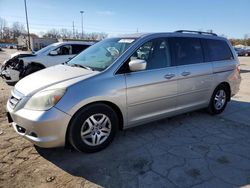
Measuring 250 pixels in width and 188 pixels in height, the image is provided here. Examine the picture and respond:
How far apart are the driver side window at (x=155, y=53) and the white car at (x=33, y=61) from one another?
15.3 ft

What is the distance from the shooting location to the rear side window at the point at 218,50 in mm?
5012

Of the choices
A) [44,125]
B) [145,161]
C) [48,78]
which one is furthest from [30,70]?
[145,161]

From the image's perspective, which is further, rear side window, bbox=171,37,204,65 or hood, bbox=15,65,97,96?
rear side window, bbox=171,37,204,65

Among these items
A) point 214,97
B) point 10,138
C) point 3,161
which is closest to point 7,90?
point 10,138

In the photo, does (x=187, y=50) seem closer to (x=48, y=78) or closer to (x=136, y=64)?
(x=136, y=64)

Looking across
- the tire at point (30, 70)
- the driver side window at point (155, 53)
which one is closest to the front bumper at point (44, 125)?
the driver side window at point (155, 53)

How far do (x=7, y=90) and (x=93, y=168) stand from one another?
582 cm

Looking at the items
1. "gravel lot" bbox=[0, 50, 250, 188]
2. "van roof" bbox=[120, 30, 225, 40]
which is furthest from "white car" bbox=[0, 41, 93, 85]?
"van roof" bbox=[120, 30, 225, 40]

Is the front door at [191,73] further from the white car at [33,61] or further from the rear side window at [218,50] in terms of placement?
the white car at [33,61]

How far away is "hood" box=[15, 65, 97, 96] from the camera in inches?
131

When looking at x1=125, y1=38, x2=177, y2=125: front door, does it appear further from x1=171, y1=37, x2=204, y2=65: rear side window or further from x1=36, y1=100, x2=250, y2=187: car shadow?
x1=36, y1=100, x2=250, y2=187: car shadow

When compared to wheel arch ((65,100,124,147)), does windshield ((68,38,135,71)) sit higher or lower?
higher

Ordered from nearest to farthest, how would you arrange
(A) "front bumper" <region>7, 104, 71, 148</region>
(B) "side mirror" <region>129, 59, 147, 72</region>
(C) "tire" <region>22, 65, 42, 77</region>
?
(A) "front bumper" <region>7, 104, 71, 148</region> < (B) "side mirror" <region>129, 59, 147, 72</region> < (C) "tire" <region>22, 65, 42, 77</region>

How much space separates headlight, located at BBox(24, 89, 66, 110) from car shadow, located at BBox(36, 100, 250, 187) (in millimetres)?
808
